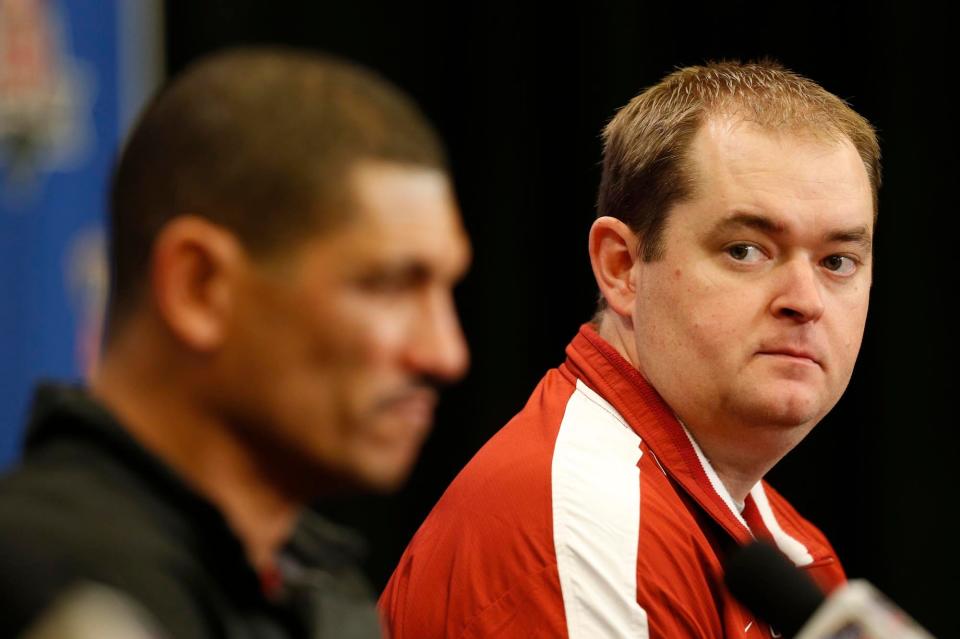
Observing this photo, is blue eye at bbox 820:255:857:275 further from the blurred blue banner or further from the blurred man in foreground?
the blurred blue banner

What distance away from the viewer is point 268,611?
3.28 feet

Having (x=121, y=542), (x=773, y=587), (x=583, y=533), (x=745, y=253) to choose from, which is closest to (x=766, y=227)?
(x=745, y=253)

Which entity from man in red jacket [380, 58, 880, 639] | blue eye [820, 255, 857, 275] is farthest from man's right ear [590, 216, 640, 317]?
blue eye [820, 255, 857, 275]

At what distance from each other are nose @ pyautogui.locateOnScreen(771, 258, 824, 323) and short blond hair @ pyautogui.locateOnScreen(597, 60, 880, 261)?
148mm

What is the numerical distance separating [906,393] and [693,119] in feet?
5.16

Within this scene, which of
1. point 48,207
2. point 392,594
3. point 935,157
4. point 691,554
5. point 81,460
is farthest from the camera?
point 935,157

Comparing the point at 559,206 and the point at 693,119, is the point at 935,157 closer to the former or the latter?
the point at 559,206

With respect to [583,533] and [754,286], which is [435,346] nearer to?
[583,533]

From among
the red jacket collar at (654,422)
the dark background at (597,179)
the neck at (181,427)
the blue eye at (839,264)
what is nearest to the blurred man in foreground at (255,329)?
the neck at (181,427)

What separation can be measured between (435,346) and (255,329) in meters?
0.12

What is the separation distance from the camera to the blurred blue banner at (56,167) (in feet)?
8.96

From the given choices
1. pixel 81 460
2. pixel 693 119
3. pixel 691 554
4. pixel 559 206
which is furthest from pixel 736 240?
pixel 559 206

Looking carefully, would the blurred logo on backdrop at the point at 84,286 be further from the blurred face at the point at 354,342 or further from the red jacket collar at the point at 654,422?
the blurred face at the point at 354,342

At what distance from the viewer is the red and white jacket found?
1503 mm
